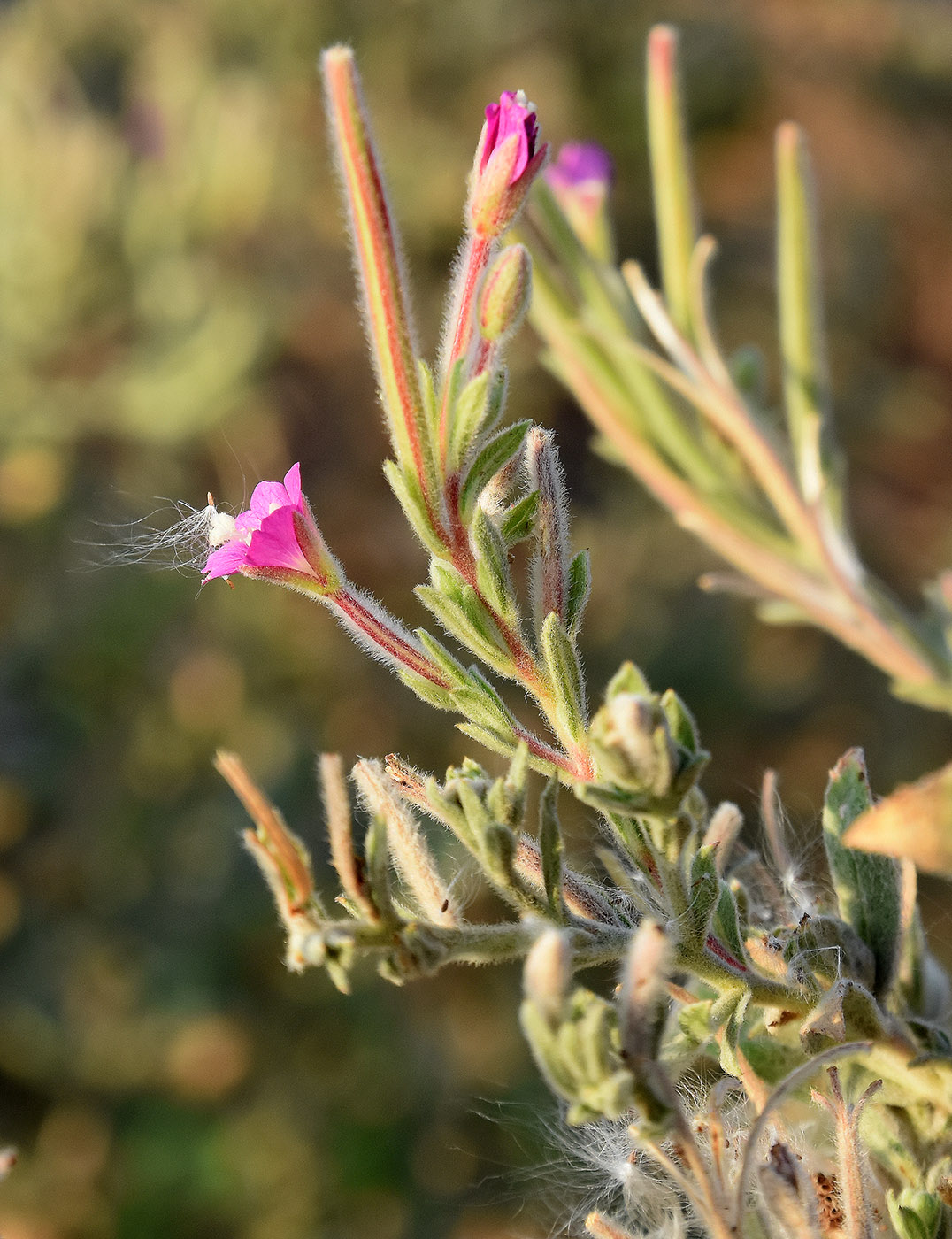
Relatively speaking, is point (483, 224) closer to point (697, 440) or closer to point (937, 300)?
point (697, 440)

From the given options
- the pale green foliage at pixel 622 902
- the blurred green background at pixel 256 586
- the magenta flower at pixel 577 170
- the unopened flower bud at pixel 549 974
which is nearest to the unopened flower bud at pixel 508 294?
the pale green foliage at pixel 622 902

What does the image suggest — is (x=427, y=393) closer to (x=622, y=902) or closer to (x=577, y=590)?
(x=577, y=590)

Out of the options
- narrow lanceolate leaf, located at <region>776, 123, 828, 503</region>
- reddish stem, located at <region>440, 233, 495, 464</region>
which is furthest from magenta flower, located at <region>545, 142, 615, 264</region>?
reddish stem, located at <region>440, 233, 495, 464</region>

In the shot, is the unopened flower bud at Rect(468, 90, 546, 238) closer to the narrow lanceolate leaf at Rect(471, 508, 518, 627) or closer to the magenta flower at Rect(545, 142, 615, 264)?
the narrow lanceolate leaf at Rect(471, 508, 518, 627)

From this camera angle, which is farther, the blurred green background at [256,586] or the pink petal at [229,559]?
the blurred green background at [256,586]

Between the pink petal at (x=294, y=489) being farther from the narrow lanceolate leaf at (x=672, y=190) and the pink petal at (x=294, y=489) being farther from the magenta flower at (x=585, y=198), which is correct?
the magenta flower at (x=585, y=198)
